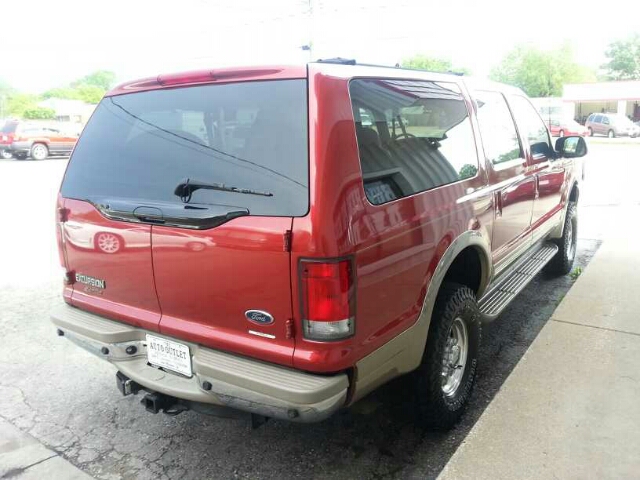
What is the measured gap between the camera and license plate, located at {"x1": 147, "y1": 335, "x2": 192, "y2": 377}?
255cm

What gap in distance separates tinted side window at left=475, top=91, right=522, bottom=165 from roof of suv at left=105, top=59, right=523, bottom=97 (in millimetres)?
733

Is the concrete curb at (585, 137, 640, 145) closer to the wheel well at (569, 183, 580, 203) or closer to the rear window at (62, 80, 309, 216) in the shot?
the wheel well at (569, 183, 580, 203)

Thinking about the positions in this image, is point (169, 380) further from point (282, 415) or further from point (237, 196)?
point (237, 196)

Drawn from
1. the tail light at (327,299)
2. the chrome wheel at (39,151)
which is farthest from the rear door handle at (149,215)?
the chrome wheel at (39,151)

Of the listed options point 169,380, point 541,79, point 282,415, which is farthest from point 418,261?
point 541,79

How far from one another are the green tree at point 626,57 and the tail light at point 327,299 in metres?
84.6

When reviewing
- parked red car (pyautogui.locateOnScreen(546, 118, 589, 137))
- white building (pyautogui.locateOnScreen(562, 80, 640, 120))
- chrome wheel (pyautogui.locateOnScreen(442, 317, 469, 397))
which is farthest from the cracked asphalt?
white building (pyautogui.locateOnScreen(562, 80, 640, 120))

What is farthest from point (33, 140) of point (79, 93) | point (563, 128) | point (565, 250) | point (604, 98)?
point (79, 93)

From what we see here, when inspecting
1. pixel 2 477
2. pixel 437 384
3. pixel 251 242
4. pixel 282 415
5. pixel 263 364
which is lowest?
pixel 2 477

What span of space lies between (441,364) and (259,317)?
1.17m

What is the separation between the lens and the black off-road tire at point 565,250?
5.73m

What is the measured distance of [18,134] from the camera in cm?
2325

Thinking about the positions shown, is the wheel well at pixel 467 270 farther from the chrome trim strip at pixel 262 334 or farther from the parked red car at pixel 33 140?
the parked red car at pixel 33 140

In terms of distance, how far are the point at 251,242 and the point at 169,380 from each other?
2.85 ft
